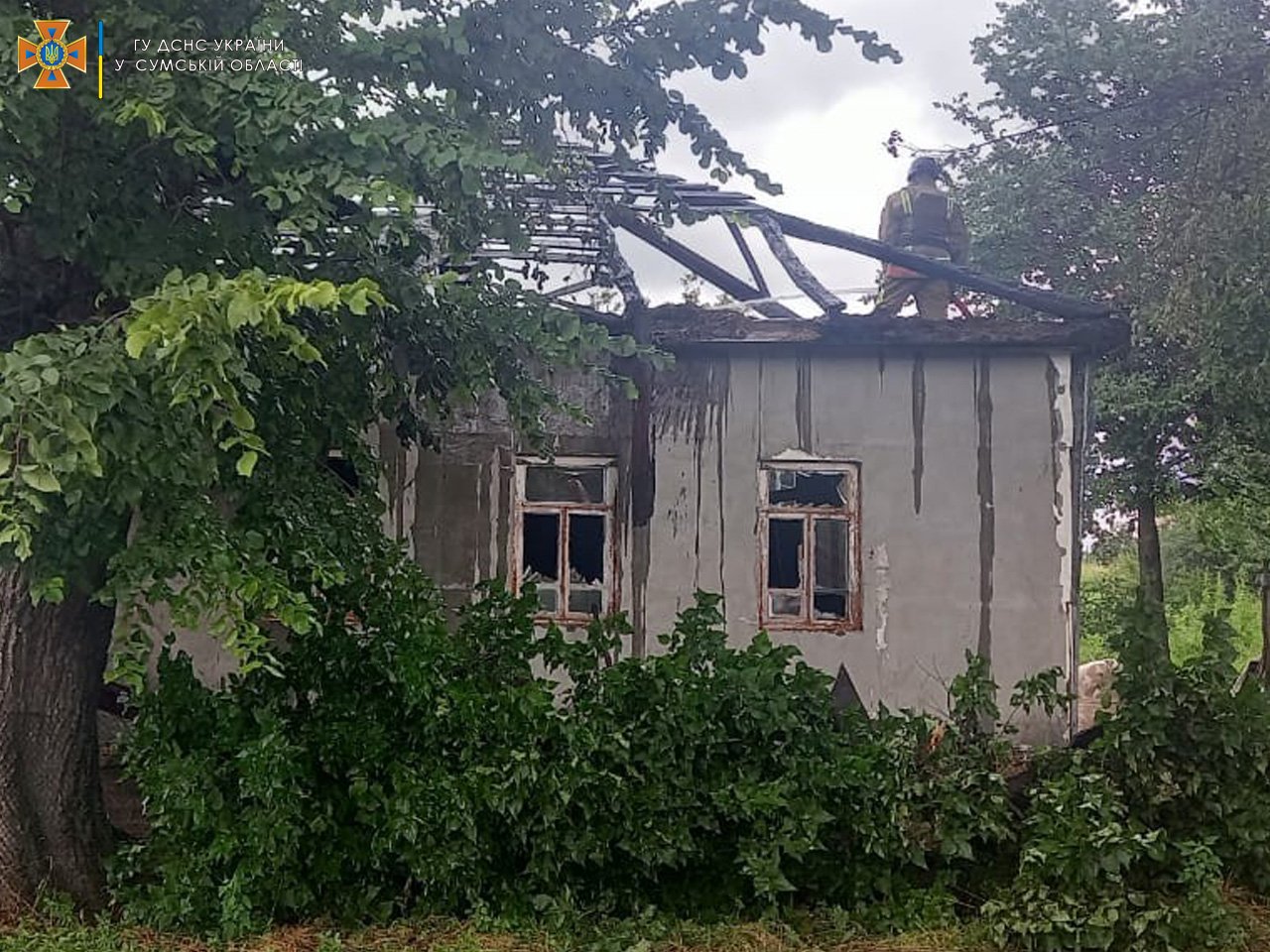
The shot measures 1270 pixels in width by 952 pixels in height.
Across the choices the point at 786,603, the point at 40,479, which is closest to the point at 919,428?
the point at 786,603

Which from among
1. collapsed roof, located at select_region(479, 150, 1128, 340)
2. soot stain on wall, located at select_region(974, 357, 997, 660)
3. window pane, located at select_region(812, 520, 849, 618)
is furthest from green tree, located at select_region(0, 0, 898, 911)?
soot stain on wall, located at select_region(974, 357, 997, 660)

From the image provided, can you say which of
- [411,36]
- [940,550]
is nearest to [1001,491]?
[940,550]

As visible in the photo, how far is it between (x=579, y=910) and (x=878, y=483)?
13.3 feet

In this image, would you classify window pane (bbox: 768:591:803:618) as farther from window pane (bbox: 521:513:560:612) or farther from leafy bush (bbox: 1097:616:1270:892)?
leafy bush (bbox: 1097:616:1270:892)

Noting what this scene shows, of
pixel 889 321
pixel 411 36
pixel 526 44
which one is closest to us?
pixel 411 36

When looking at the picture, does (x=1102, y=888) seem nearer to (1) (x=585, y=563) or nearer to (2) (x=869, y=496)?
(2) (x=869, y=496)

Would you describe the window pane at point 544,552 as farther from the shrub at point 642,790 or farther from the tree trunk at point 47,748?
the tree trunk at point 47,748

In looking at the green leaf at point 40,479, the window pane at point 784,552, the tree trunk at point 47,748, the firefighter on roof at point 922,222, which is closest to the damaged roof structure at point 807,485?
the window pane at point 784,552

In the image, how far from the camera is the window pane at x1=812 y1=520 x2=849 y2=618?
7.79 metres

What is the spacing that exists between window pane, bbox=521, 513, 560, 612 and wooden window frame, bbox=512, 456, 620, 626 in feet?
0.11

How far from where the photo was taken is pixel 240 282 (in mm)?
3053

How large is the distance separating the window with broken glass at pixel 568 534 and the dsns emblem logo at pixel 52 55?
4.55 m

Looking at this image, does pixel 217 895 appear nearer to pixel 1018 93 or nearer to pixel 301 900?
pixel 301 900

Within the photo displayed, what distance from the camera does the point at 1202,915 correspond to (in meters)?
4.54
